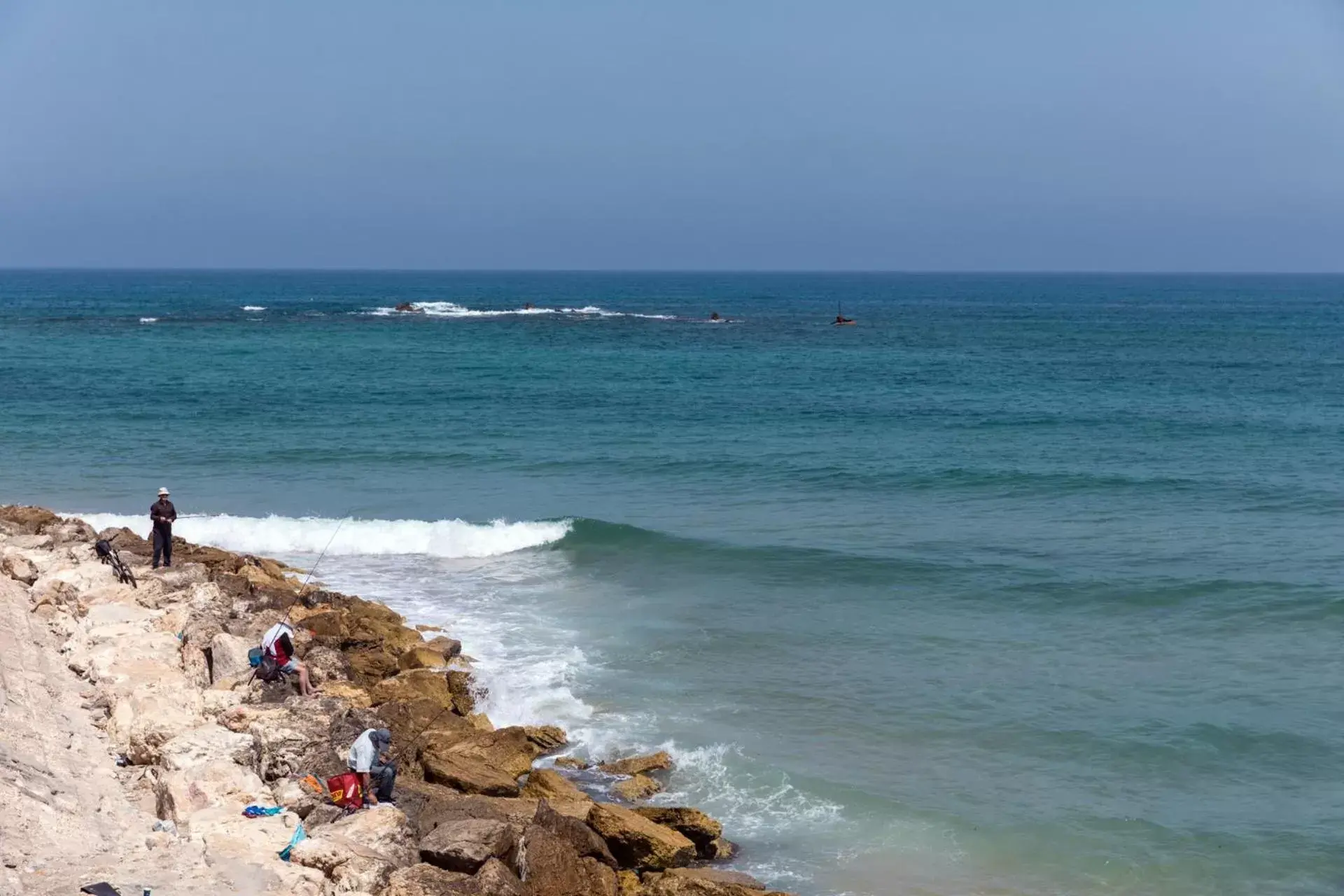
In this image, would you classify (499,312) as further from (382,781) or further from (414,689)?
(382,781)

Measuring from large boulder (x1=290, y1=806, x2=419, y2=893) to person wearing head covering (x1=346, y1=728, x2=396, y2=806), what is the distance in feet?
2.05

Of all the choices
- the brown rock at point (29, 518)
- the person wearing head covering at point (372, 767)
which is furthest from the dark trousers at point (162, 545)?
the person wearing head covering at point (372, 767)

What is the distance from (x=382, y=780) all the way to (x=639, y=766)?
11.8 feet

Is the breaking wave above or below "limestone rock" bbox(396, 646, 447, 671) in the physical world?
above

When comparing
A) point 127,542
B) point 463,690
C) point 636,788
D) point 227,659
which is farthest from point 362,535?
point 636,788

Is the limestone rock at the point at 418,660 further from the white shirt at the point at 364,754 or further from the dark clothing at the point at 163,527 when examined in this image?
the dark clothing at the point at 163,527

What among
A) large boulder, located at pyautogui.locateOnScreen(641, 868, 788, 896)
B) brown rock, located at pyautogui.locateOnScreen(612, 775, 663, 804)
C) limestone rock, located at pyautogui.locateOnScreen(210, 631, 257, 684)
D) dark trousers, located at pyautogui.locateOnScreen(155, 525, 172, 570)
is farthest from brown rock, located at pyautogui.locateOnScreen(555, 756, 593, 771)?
dark trousers, located at pyautogui.locateOnScreen(155, 525, 172, 570)

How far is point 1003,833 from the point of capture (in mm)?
13305

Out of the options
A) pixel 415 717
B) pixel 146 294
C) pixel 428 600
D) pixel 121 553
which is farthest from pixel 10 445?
pixel 146 294

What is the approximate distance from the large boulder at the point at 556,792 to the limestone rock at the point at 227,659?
3944 millimetres

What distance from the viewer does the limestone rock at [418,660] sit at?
17188mm

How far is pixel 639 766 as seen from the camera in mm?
14711

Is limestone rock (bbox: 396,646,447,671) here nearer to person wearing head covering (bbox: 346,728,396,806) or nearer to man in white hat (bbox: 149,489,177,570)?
person wearing head covering (bbox: 346,728,396,806)

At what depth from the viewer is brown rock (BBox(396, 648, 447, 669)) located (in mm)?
17188
